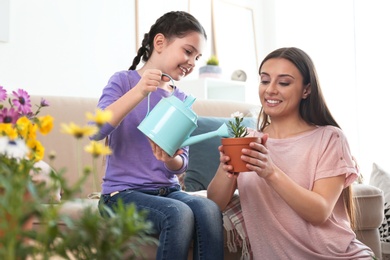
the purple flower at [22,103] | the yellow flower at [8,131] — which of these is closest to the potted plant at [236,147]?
the purple flower at [22,103]

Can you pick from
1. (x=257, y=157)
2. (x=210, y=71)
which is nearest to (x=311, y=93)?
(x=257, y=157)

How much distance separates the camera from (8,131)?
0.79 metres

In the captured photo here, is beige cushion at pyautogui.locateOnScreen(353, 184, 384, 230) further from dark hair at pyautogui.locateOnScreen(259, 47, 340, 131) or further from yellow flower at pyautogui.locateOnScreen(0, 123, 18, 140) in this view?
yellow flower at pyautogui.locateOnScreen(0, 123, 18, 140)

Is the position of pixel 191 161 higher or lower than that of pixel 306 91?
lower

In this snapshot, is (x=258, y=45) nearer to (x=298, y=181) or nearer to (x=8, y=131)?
(x=298, y=181)

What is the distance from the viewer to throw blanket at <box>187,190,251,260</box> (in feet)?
5.99

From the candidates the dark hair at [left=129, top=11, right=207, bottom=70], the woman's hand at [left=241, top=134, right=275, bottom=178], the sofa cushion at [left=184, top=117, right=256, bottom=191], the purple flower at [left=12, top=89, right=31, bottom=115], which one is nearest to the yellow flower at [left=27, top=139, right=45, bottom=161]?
Result: the purple flower at [left=12, top=89, right=31, bottom=115]

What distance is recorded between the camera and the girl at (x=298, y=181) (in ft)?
5.52

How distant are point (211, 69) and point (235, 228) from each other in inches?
94.0

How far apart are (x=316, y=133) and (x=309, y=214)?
0.95ft

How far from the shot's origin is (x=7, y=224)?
1.90ft

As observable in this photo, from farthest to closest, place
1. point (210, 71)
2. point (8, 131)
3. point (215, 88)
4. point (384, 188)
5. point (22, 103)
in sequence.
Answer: point (215, 88), point (210, 71), point (384, 188), point (22, 103), point (8, 131)

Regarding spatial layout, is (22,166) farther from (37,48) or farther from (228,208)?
(37,48)

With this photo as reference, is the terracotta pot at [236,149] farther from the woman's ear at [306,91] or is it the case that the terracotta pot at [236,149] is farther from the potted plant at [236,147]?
the woman's ear at [306,91]
